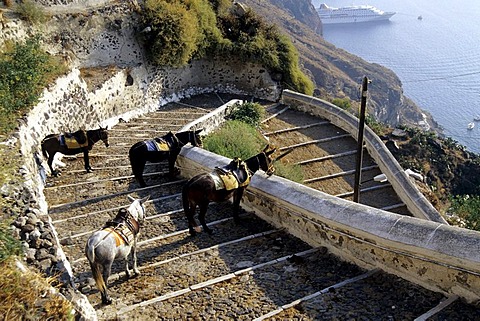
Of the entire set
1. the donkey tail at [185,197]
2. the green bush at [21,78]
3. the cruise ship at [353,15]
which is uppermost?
the cruise ship at [353,15]

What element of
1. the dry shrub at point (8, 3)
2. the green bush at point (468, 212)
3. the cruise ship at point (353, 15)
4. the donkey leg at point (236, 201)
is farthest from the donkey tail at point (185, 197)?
the cruise ship at point (353, 15)

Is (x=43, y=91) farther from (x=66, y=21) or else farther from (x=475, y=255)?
(x=475, y=255)

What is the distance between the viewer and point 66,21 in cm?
1382

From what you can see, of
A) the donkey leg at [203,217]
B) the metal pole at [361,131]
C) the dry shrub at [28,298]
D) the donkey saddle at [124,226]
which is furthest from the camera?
the metal pole at [361,131]

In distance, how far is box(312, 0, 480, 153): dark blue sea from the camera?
62.0 m

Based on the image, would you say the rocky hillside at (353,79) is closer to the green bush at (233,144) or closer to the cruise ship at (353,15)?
the green bush at (233,144)

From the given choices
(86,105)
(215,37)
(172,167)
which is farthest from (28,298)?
(215,37)

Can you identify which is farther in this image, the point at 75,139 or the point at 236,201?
the point at 75,139

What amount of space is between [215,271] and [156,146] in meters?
3.41

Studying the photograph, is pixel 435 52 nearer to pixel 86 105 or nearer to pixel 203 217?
pixel 86 105

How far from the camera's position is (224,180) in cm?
623

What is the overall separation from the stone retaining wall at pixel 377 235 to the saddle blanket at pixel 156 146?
6.88 feet

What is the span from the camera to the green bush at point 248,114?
14038 mm

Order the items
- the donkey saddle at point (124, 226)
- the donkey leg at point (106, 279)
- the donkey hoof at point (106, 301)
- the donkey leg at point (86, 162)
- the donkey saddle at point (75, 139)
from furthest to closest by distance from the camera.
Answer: the donkey leg at point (86, 162)
the donkey saddle at point (75, 139)
the donkey saddle at point (124, 226)
the donkey hoof at point (106, 301)
the donkey leg at point (106, 279)
